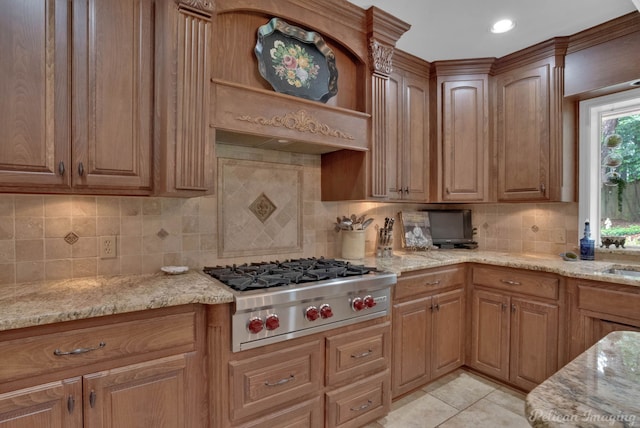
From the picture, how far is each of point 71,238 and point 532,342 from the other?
291 cm

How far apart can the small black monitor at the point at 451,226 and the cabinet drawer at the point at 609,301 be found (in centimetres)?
119

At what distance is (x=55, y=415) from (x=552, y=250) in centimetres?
332

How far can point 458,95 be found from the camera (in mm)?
2926

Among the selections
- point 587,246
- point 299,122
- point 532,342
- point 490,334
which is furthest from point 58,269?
point 587,246

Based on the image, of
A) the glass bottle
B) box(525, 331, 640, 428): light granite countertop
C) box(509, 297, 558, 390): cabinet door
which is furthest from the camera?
the glass bottle

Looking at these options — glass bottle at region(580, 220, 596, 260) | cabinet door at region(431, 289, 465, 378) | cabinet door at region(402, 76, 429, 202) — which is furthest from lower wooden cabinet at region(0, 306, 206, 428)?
glass bottle at region(580, 220, 596, 260)

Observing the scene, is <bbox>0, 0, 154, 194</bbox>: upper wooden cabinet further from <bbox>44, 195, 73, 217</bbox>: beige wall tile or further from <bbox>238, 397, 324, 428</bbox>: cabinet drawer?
<bbox>238, 397, 324, 428</bbox>: cabinet drawer

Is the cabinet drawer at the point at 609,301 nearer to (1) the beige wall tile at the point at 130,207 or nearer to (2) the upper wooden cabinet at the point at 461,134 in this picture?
(2) the upper wooden cabinet at the point at 461,134

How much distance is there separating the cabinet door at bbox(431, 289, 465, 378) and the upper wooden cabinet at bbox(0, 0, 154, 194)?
2.10m

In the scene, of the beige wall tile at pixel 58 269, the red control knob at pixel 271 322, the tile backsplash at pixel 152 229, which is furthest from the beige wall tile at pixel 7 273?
the red control knob at pixel 271 322

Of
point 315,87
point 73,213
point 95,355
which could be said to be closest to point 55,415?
point 95,355

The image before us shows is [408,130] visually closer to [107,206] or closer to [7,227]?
[107,206]

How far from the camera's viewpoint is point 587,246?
8.27ft

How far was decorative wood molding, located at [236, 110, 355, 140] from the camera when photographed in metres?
1.91
